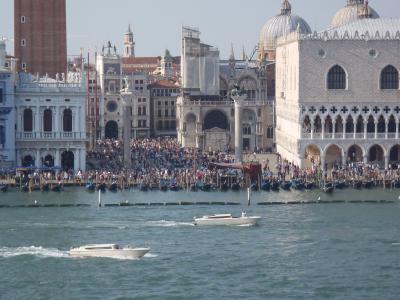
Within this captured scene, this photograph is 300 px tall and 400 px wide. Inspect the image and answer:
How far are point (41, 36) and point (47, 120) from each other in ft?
29.6

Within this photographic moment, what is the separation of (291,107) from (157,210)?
2103cm

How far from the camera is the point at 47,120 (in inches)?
2699

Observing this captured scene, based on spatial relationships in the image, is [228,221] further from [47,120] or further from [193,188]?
[47,120]

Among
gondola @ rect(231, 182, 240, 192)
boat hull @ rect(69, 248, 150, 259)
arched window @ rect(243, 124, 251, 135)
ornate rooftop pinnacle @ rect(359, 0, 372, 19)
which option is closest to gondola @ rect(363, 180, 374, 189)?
gondola @ rect(231, 182, 240, 192)

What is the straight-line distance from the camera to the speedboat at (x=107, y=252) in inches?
1681

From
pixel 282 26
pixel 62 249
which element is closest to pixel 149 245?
pixel 62 249

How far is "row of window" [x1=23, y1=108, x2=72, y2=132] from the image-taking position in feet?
224

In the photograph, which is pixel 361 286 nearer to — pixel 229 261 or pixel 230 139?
pixel 229 261

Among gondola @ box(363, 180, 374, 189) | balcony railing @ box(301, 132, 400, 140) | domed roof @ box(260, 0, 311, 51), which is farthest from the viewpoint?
domed roof @ box(260, 0, 311, 51)

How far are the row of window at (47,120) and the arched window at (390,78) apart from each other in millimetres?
15054

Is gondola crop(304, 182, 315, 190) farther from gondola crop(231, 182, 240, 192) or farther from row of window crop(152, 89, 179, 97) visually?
row of window crop(152, 89, 179, 97)

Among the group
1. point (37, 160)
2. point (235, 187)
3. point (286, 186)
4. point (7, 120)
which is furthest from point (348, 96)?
point (7, 120)

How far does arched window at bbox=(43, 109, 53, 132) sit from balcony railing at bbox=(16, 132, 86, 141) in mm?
493

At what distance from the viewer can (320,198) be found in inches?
2311
